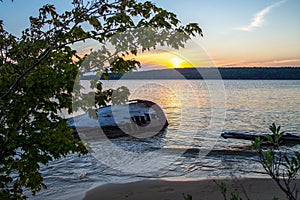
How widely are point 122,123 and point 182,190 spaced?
51.0 feet

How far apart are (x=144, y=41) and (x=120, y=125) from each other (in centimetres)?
2137

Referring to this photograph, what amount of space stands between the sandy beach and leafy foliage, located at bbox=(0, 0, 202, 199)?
557 cm

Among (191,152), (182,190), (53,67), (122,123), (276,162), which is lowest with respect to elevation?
(191,152)

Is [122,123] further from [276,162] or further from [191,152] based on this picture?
[276,162]

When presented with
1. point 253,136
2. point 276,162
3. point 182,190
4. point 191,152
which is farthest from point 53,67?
point 253,136

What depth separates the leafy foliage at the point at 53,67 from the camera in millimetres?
4480

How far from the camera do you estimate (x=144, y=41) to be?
15.7 ft

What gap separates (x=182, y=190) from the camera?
1062 cm

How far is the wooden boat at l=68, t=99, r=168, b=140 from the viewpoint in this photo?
2423 cm

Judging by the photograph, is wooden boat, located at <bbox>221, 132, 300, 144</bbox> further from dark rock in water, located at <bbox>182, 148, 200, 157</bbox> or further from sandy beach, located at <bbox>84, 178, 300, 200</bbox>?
sandy beach, located at <bbox>84, 178, 300, 200</bbox>

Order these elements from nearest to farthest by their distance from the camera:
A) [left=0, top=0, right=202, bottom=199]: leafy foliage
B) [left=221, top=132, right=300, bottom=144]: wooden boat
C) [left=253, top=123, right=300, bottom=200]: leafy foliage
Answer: [left=253, top=123, right=300, bottom=200]: leafy foliage
[left=0, top=0, right=202, bottom=199]: leafy foliage
[left=221, top=132, right=300, bottom=144]: wooden boat

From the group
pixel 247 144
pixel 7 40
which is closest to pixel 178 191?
pixel 7 40

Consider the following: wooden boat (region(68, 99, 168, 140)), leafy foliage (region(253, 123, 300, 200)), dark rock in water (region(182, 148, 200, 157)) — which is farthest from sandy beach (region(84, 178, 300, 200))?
wooden boat (region(68, 99, 168, 140))

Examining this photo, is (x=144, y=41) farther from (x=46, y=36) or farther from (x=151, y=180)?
(x=151, y=180)
